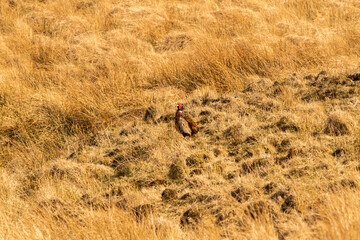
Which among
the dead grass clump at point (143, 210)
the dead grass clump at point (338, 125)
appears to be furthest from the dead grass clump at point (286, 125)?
the dead grass clump at point (143, 210)

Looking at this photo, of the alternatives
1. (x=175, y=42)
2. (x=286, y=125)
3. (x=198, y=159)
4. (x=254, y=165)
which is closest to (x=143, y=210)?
(x=198, y=159)

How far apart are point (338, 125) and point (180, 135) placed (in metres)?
1.59

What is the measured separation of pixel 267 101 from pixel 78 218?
2.64m

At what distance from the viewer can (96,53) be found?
7293mm

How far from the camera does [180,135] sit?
4.35m

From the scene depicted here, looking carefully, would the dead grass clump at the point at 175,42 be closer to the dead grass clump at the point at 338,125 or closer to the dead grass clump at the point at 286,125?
the dead grass clump at the point at 286,125

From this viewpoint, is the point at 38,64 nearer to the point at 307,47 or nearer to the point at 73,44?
the point at 73,44

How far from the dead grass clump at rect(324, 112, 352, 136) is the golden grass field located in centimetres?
1

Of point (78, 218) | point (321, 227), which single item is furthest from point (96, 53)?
point (321, 227)

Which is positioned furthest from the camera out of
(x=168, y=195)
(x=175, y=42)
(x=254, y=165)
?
(x=175, y=42)

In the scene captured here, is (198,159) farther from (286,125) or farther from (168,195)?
(286,125)

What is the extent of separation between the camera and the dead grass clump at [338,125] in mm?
3670

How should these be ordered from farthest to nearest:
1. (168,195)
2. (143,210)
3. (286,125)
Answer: (286,125) → (168,195) → (143,210)

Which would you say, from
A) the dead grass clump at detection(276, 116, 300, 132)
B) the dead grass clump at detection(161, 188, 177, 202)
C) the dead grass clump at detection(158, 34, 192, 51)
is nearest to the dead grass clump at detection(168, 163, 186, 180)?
the dead grass clump at detection(161, 188, 177, 202)
